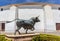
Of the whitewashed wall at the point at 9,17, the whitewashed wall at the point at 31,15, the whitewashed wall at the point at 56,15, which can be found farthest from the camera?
the whitewashed wall at the point at 56,15

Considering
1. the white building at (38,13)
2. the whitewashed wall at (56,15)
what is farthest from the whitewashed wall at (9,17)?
the whitewashed wall at (56,15)

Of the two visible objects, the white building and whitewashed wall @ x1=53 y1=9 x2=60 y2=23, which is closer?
the white building

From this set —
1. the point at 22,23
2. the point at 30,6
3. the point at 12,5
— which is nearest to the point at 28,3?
the point at 30,6

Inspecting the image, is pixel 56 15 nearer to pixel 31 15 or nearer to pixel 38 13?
pixel 38 13

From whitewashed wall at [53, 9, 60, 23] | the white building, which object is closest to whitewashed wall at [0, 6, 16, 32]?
the white building

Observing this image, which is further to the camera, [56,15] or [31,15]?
[56,15]

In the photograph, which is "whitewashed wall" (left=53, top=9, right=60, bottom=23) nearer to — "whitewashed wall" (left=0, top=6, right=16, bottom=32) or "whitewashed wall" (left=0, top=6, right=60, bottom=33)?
"whitewashed wall" (left=0, top=6, right=60, bottom=33)

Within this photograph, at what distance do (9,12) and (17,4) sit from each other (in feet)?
4.37

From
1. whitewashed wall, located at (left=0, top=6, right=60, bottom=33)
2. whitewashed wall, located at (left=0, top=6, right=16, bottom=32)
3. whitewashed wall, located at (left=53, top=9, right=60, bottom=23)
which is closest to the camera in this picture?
whitewashed wall, located at (left=0, top=6, right=60, bottom=33)

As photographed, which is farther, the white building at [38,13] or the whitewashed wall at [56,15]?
the whitewashed wall at [56,15]

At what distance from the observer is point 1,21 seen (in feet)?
65.5

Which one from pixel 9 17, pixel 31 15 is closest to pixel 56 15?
pixel 31 15

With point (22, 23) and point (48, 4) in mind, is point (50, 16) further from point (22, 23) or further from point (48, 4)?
point (22, 23)

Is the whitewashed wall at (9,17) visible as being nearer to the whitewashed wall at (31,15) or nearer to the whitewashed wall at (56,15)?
the whitewashed wall at (31,15)
